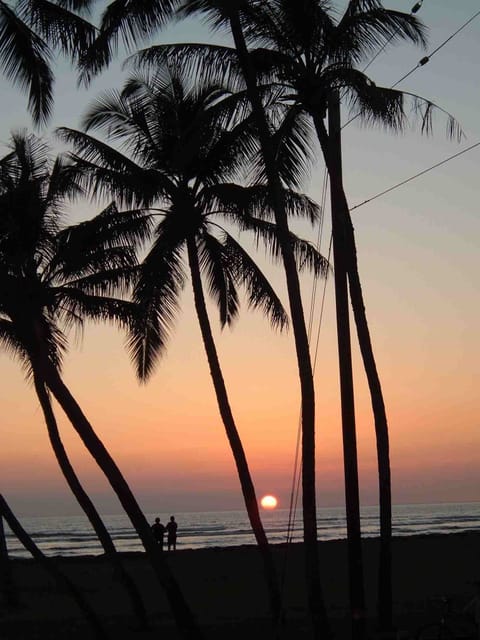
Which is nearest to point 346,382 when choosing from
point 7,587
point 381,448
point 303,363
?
point 303,363

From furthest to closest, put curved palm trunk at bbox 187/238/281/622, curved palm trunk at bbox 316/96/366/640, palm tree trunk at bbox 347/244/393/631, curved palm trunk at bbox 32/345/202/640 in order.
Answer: curved palm trunk at bbox 187/238/281/622
curved palm trunk at bbox 32/345/202/640
palm tree trunk at bbox 347/244/393/631
curved palm trunk at bbox 316/96/366/640

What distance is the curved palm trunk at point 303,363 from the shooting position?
45.9ft

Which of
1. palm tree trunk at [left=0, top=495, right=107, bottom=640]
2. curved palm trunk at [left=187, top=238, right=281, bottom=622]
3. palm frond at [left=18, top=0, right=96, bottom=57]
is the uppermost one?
palm frond at [left=18, top=0, right=96, bottom=57]

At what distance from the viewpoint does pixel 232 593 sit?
74.0ft

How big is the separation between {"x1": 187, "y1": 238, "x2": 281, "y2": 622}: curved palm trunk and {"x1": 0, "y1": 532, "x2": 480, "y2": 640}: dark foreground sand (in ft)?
2.64

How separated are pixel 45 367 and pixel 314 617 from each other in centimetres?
589

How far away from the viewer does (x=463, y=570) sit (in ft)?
84.2

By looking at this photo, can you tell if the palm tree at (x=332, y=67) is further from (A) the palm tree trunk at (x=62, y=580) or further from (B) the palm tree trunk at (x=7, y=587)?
(B) the palm tree trunk at (x=7, y=587)

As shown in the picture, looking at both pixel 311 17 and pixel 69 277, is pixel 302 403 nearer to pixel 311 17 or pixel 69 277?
pixel 311 17

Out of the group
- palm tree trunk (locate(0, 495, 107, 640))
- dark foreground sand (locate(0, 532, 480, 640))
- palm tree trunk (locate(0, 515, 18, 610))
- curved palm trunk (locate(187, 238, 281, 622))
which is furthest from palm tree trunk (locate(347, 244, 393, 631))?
palm tree trunk (locate(0, 515, 18, 610))

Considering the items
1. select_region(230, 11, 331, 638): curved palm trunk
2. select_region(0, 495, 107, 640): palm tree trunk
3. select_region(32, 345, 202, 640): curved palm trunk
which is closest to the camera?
select_region(230, 11, 331, 638): curved palm trunk

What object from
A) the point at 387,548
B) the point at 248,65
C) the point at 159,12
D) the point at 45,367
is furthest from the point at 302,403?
the point at 159,12

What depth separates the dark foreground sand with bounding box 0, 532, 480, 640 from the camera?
17.0 meters

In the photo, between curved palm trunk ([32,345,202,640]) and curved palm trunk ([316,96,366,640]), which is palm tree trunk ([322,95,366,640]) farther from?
curved palm trunk ([32,345,202,640])
